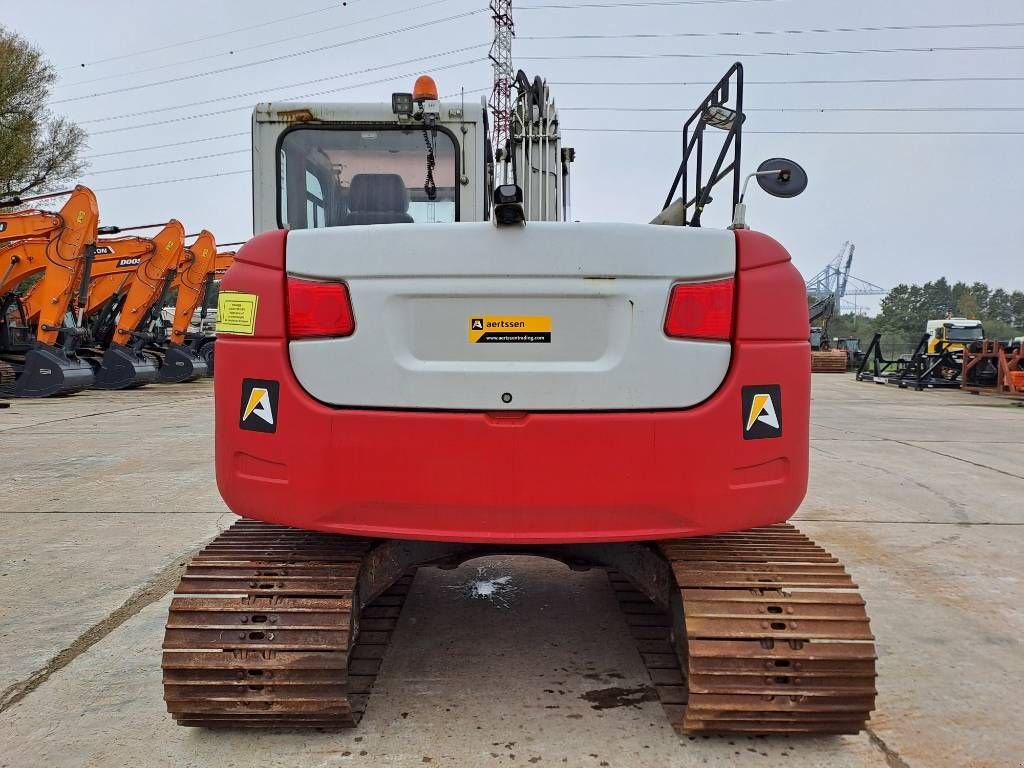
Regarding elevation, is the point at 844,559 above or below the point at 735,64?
below

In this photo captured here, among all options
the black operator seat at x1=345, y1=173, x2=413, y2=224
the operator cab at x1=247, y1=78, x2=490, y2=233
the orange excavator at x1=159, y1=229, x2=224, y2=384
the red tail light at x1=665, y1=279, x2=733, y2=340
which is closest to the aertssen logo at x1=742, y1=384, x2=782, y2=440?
the red tail light at x1=665, y1=279, x2=733, y2=340

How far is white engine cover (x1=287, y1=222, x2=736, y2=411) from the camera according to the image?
213cm

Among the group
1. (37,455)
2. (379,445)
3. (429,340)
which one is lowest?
(37,455)

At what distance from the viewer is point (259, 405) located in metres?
2.24

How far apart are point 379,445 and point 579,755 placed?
1.06 metres

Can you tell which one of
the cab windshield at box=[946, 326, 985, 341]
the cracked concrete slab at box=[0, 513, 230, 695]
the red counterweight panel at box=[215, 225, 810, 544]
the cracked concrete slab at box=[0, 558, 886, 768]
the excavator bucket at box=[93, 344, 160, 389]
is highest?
the cab windshield at box=[946, 326, 985, 341]

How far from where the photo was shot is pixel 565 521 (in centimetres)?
216

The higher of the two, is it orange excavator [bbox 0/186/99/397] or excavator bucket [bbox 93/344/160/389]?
orange excavator [bbox 0/186/99/397]

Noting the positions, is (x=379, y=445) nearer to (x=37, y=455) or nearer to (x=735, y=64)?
(x=735, y=64)

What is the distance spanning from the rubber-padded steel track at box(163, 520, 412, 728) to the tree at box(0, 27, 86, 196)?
29124 millimetres

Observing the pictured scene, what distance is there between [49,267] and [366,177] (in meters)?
13.6

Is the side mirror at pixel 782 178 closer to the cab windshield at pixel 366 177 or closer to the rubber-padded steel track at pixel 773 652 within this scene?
the rubber-padded steel track at pixel 773 652

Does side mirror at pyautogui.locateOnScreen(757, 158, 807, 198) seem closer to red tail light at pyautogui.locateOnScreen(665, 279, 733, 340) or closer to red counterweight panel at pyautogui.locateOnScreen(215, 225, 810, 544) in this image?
red counterweight panel at pyautogui.locateOnScreen(215, 225, 810, 544)

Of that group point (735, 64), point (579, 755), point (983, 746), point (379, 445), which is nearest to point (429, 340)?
point (379, 445)
